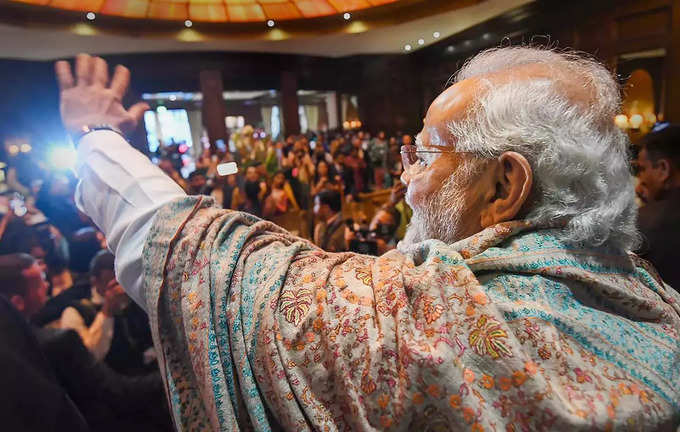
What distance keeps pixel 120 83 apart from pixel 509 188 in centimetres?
76

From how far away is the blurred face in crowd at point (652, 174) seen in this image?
1296 mm

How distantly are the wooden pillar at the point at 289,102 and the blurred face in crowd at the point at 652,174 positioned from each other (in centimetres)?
118

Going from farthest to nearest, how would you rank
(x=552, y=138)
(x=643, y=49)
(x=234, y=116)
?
(x=234, y=116)
(x=643, y=49)
(x=552, y=138)

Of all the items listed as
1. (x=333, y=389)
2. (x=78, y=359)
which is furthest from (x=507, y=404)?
(x=78, y=359)

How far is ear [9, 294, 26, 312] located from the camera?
2.45ft

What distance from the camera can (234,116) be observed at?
49.1 inches

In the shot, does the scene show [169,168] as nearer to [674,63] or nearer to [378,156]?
[378,156]

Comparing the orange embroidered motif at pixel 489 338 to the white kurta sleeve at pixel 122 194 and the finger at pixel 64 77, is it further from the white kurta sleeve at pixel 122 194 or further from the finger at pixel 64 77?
the finger at pixel 64 77

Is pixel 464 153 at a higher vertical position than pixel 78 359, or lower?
higher

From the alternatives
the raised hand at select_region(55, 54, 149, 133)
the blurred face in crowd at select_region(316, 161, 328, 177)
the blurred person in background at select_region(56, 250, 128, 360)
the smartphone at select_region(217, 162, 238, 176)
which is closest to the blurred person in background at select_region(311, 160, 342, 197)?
the blurred face in crowd at select_region(316, 161, 328, 177)

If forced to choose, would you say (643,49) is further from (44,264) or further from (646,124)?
(44,264)

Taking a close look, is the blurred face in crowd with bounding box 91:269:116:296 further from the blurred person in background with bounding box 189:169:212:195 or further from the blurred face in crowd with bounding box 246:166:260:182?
the blurred face in crowd with bounding box 246:166:260:182

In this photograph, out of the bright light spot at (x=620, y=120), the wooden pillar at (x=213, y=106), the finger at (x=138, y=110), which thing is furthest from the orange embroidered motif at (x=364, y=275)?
the wooden pillar at (x=213, y=106)

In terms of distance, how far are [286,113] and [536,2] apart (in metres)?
0.85
